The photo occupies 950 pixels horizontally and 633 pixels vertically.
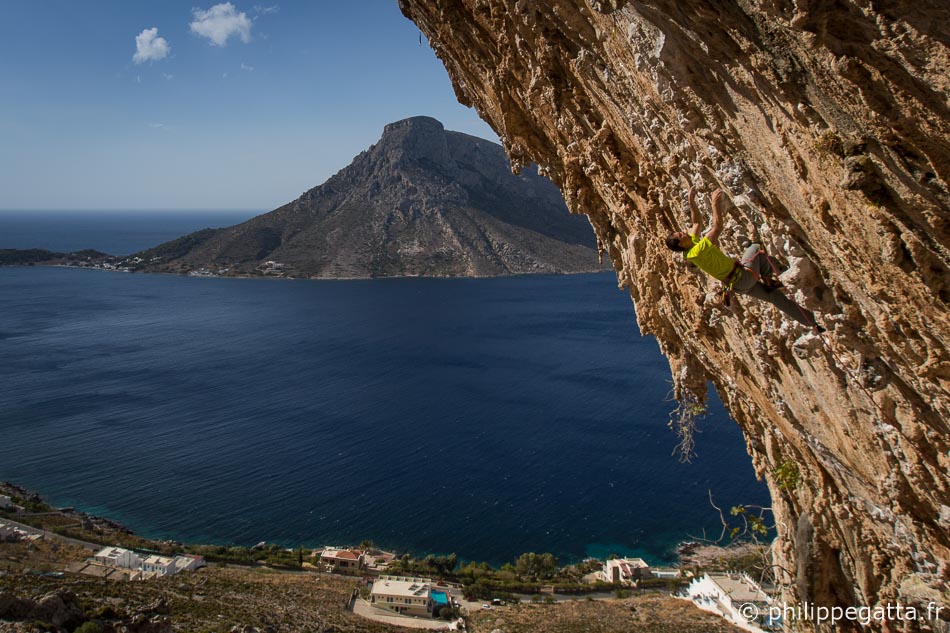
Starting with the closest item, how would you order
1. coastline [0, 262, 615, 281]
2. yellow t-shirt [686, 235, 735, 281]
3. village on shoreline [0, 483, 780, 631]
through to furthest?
yellow t-shirt [686, 235, 735, 281] < village on shoreline [0, 483, 780, 631] < coastline [0, 262, 615, 281]

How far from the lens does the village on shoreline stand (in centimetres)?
2014

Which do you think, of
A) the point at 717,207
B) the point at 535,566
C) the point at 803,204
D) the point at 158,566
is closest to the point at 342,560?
the point at 158,566

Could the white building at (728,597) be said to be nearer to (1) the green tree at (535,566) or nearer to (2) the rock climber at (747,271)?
(1) the green tree at (535,566)

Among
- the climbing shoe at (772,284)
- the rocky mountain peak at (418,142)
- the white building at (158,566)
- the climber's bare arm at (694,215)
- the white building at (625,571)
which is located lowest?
the white building at (625,571)

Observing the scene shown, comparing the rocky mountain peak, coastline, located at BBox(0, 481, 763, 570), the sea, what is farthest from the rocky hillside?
coastline, located at BBox(0, 481, 763, 570)

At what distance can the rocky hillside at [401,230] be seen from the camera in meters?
108

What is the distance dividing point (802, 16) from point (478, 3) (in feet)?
13.0

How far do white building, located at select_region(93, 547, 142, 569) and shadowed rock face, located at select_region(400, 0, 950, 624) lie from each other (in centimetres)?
2307

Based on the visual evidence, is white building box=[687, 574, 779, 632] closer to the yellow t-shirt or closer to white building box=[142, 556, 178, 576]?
the yellow t-shirt

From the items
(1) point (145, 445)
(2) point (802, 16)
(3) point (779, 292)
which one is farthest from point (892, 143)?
(1) point (145, 445)

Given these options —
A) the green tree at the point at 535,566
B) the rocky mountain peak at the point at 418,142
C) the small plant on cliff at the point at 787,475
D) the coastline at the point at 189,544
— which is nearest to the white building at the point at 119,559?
the coastline at the point at 189,544

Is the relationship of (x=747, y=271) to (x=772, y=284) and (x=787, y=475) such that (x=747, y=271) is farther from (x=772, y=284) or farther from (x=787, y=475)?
(x=787, y=475)

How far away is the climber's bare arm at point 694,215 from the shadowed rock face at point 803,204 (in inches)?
6.3

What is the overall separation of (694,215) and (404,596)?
63.0 feet
